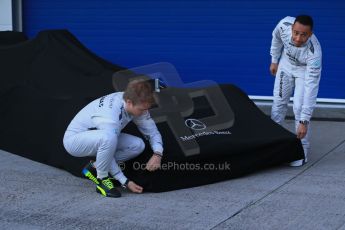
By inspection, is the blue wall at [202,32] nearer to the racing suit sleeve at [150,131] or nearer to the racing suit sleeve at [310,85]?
the racing suit sleeve at [310,85]

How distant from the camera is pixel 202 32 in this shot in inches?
409

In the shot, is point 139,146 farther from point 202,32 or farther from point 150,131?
point 202,32

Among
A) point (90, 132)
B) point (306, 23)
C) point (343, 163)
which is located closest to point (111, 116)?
point (90, 132)

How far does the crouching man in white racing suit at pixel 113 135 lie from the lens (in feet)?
18.2

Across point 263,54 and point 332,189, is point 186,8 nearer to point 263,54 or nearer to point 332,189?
point 263,54

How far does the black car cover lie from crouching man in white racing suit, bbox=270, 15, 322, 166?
9.8 inches

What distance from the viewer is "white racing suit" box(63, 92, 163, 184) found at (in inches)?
220

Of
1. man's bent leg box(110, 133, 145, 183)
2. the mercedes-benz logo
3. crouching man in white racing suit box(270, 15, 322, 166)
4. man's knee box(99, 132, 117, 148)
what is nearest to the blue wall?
crouching man in white racing suit box(270, 15, 322, 166)

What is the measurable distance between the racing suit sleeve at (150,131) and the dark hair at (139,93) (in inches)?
9.6

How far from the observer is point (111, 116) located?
561 cm

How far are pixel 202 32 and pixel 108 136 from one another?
513 cm

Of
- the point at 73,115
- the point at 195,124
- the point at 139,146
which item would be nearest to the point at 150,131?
the point at 139,146

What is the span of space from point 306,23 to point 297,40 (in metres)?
0.20

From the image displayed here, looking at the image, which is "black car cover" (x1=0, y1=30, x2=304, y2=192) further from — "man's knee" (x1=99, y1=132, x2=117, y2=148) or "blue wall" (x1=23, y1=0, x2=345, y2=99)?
"blue wall" (x1=23, y1=0, x2=345, y2=99)
